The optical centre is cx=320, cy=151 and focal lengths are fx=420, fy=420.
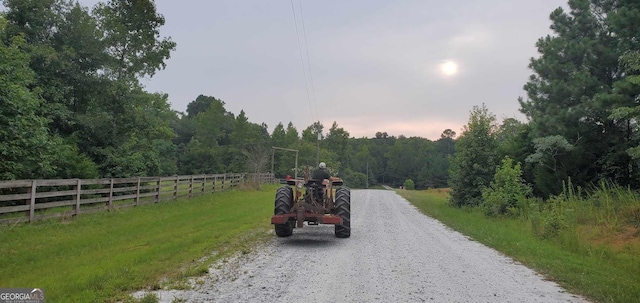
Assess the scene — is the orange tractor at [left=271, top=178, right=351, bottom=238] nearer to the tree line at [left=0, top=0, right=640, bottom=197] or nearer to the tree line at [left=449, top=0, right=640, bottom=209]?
the tree line at [left=0, top=0, right=640, bottom=197]

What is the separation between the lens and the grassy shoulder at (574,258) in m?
5.91

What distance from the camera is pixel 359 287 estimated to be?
5.72 m

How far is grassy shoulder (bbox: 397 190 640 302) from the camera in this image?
5.91 meters

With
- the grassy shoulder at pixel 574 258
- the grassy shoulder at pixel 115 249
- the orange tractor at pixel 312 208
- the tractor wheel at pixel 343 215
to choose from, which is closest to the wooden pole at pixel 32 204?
the grassy shoulder at pixel 115 249

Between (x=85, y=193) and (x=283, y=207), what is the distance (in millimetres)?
6565

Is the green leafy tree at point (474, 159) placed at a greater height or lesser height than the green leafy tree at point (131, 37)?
lesser

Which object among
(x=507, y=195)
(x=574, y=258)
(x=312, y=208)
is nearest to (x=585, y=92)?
(x=507, y=195)

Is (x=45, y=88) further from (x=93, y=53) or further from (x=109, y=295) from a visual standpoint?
(x=109, y=295)

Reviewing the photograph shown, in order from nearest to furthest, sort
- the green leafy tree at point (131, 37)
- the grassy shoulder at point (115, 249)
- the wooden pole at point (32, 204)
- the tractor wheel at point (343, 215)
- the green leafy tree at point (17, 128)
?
the grassy shoulder at point (115, 249)
the tractor wheel at point (343, 215)
the wooden pole at point (32, 204)
the green leafy tree at point (17, 128)
the green leafy tree at point (131, 37)

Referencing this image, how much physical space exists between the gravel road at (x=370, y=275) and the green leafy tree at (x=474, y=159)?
38.7ft

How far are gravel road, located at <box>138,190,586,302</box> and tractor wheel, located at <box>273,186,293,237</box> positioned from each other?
0.22 m

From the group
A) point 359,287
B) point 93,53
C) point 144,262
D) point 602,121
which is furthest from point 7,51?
point 602,121

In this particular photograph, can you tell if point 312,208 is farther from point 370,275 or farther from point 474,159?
point 474,159

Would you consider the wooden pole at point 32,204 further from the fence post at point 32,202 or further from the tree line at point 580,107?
the tree line at point 580,107
